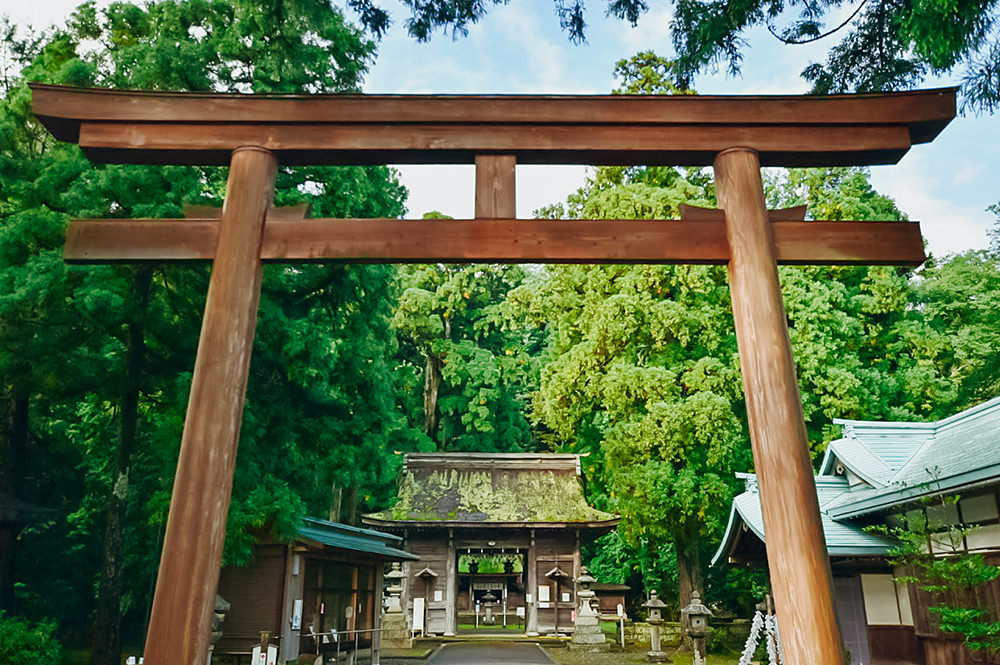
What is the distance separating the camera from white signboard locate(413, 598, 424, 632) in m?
22.5

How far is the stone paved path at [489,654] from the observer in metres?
16.2

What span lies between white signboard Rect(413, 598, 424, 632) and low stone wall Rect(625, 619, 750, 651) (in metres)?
6.86

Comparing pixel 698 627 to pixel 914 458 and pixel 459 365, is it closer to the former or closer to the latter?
pixel 914 458

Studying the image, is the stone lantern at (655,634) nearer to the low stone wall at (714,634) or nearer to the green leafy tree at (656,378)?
the green leafy tree at (656,378)

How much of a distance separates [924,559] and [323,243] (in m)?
10.3

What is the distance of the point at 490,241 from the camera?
480 centimetres

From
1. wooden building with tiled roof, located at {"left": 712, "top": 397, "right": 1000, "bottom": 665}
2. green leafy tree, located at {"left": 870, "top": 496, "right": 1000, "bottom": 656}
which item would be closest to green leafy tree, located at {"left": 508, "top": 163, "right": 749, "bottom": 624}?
wooden building with tiled roof, located at {"left": 712, "top": 397, "right": 1000, "bottom": 665}

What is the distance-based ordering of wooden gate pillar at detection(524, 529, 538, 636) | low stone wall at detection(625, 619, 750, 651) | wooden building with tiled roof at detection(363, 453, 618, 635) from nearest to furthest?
low stone wall at detection(625, 619, 750, 651) → wooden building with tiled roof at detection(363, 453, 618, 635) → wooden gate pillar at detection(524, 529, 538, 636)

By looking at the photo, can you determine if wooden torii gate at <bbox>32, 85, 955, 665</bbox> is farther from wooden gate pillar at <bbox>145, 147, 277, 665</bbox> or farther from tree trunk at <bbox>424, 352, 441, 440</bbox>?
tree trunk at <bbox>424, 352, 441, 440</bbox>

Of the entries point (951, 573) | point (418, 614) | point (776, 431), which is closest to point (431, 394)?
point (418, 614)

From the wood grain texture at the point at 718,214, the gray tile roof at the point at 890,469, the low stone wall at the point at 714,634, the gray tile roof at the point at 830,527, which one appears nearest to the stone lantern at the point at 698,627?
the gray tile roof at the point at 830,527

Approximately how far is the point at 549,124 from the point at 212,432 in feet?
10.6

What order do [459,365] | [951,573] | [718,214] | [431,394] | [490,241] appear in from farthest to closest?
1. [431,394]
2. [459,365]
3. [951,573]
4. [718,214]
5. [490,241]

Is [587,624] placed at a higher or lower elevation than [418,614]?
lower
